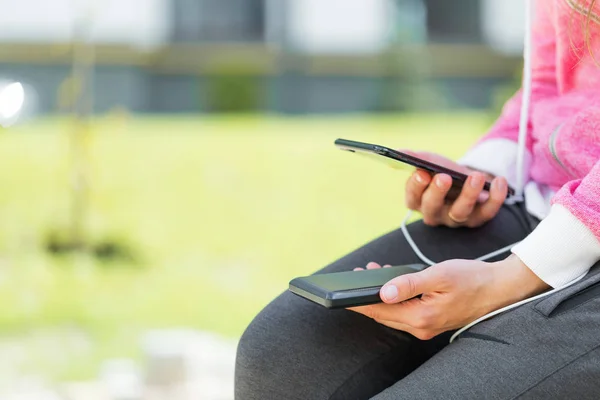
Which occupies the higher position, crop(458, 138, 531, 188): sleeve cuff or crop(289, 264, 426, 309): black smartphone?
crop(458, 138, 531, 188): sleeve cuff

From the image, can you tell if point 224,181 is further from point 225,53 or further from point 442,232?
point 225,53

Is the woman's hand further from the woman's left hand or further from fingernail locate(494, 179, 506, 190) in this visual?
the woman's left hand

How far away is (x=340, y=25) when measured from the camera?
38.8ft

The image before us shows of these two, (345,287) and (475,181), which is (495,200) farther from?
(345,287)

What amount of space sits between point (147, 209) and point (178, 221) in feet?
0.78

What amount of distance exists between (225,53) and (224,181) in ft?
23.8

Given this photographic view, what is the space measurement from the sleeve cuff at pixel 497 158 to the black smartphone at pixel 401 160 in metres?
0.05

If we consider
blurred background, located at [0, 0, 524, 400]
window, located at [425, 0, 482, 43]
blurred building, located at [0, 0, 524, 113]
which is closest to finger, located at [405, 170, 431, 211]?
blurred background, located at [0, 0, 524, 400]

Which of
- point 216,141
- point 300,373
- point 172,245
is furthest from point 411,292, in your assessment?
point 216,141

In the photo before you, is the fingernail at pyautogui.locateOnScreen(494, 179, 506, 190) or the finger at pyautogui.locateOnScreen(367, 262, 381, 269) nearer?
the finger at pyautogui.locateOnScreen(367, 262, 381, 269)

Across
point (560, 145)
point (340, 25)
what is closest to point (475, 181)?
Answer: point (560, 145)

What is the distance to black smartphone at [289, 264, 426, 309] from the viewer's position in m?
0.98

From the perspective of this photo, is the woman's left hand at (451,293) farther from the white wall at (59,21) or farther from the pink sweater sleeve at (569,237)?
the white wall at (59,21)

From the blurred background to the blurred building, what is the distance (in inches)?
2.0
